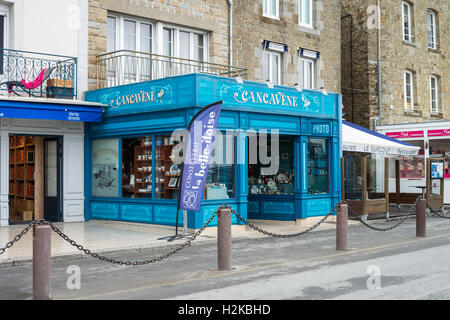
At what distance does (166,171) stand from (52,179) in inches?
143

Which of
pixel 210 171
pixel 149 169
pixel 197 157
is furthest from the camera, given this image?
pixel 149 169

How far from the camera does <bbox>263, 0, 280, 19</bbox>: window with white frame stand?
18.9 metres

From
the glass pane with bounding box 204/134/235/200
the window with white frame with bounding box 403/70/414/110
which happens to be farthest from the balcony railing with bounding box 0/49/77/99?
the window with white frame with bounding box 403/70/414/110

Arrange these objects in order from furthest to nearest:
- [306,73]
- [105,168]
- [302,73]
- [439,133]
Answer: [439,133], [306,73], [302,73], [105,168]

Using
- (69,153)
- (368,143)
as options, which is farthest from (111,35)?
(368,143)

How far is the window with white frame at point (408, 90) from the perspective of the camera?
24391 millimetres

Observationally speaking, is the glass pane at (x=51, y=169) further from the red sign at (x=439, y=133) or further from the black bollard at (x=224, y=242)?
the red sign at (x=439, y=133)

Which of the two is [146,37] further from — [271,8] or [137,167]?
[271,8]

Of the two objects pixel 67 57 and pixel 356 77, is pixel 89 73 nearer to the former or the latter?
pixel 67 57

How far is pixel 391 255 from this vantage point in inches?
384

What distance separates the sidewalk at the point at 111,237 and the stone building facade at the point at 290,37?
19.2 feet

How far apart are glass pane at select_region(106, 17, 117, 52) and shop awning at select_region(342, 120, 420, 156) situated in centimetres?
726

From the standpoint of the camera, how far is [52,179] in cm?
1493

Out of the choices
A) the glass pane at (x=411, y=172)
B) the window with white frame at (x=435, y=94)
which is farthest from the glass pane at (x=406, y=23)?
the glass pane at (x=411, y=172)
